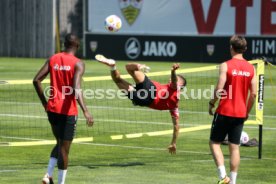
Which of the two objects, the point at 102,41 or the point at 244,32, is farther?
the point at 102,41

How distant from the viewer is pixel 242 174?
624 inches

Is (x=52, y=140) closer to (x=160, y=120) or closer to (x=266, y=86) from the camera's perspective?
(x=160, y=120)

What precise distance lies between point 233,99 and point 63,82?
2758mm

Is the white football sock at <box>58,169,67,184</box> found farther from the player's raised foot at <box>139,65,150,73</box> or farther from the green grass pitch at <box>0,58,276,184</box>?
the player's raised foot at <box>139,65,150,73</box>

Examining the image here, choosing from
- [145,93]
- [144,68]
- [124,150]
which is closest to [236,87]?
[144,68]

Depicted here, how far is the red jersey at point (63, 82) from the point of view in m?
13.4

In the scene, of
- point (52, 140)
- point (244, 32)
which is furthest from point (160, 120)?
point (244, 32)

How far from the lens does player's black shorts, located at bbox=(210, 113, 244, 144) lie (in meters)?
13.9

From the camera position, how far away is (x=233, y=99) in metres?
13.8

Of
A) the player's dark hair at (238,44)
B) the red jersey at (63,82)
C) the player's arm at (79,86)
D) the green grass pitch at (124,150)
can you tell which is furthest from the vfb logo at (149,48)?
the player's arm at (79,86)

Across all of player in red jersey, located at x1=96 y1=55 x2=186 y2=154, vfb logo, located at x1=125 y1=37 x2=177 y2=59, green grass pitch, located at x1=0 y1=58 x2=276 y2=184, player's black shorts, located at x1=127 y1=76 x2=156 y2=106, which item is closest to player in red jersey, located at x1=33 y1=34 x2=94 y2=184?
green grass pitch, located at x1=0 y1=58 x2=276 y2=184

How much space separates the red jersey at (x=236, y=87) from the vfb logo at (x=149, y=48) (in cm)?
3198

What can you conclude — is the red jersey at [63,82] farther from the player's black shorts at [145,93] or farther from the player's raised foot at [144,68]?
the player's black shorts at [145,93]

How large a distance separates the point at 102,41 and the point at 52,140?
27941 mm
